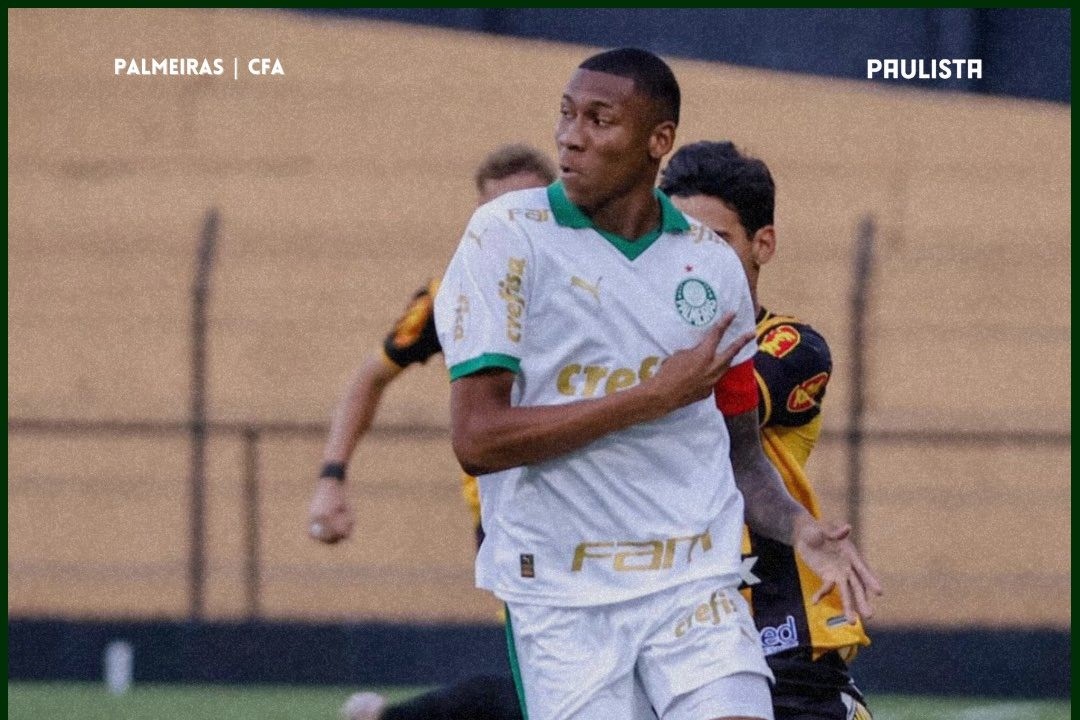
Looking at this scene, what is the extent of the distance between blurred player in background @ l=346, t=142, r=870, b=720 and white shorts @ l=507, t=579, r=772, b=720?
15.4 inches

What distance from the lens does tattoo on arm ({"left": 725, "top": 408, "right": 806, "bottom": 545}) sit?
3.84 m

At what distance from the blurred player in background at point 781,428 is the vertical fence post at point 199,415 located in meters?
→ 6.56

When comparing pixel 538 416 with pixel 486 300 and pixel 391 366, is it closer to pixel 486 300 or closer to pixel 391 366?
pixel 486 300

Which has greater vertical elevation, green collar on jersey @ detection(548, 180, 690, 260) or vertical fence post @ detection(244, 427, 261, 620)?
green collar on jersey @ detection(548, 180, 690, 260)

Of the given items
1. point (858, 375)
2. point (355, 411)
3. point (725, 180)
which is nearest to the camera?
point (725, 180)

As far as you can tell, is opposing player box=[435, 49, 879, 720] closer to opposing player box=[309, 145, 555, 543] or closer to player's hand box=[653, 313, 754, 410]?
player's hand box=[653, 313, 754, 410]

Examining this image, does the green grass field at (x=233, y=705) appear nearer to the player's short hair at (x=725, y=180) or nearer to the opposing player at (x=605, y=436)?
the player's short hair at (x=725, y=180)

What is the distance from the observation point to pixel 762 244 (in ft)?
14.8

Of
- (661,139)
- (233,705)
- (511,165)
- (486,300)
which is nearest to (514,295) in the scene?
(486,300)

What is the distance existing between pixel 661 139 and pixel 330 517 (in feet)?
7.18

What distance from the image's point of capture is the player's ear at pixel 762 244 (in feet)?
14.7

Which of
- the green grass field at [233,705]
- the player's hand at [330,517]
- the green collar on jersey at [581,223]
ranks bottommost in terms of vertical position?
the green grass field at [233,705]

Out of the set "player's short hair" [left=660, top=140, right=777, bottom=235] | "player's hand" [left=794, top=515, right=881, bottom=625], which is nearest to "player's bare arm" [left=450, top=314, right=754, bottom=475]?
"player's hand" [left=794, top=515, right=881, bottom=625]

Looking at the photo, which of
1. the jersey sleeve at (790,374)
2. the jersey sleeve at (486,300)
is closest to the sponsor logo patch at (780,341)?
the jersey sleeve at (790,374)
